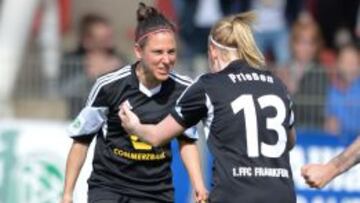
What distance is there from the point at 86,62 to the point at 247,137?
6333 mm

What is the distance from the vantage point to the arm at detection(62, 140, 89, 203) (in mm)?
10500

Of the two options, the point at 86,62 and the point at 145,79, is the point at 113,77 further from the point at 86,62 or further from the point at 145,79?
the point at 86,62

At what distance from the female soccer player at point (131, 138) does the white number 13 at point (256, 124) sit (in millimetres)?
1257

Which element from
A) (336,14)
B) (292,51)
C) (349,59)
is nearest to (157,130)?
(349,59)

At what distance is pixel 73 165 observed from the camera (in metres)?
10.5

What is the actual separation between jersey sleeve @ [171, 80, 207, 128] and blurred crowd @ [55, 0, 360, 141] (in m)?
4.84

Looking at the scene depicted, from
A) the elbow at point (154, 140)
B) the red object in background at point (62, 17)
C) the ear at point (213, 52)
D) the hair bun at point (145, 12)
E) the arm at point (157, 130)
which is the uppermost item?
the red object in background at point (62, 17)

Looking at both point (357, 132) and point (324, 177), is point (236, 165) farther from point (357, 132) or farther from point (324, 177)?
point (357, 132)

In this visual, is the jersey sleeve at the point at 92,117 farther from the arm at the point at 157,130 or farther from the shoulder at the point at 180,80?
the arm at the point at 157,130

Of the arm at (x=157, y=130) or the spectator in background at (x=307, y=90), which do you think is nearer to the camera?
the arm at (x=157, y=130)

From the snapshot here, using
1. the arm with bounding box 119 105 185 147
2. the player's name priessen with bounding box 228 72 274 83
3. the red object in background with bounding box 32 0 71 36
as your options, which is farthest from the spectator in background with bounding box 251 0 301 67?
the player's name priessen with bounding box 228 72 274 83

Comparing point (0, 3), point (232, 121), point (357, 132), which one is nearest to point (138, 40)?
point (232, 121)

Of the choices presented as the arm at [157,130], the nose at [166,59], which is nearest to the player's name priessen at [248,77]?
the arm at [157,130]

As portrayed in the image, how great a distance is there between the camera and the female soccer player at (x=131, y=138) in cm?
1040
